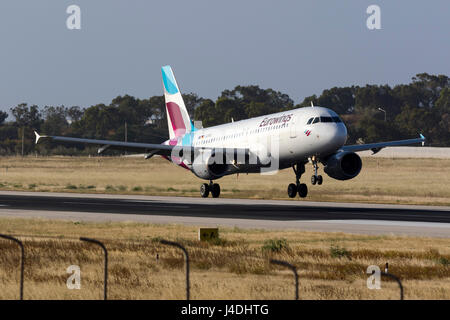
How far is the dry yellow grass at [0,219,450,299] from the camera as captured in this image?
62.2 ft

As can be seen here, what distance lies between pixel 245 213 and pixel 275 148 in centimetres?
739

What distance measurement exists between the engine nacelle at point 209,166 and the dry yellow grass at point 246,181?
6.76 metres

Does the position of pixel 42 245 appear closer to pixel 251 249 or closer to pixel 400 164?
pixel 251 249

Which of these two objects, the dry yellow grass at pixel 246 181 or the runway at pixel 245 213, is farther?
the dry yellow grass at pixel 246 181

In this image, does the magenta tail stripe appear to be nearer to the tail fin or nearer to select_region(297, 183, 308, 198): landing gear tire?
the tail fin

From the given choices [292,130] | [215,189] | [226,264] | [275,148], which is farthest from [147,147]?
[226,264]

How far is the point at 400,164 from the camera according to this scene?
108500 millimetres

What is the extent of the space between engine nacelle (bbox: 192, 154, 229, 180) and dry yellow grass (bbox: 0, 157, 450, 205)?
676 cm

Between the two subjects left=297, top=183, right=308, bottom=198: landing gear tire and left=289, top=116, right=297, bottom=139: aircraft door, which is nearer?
left=289, top=116, right=297, bottom=139: aircraft door

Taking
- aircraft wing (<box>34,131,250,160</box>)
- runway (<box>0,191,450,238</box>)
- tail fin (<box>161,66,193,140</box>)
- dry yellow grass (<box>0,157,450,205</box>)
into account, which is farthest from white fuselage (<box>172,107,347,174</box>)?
tail fin (<box>161,66,193,140</box>)

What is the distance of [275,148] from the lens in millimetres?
48531

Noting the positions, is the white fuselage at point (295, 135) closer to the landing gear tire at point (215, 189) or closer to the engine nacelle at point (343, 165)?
the engine nacelle at point (343, 165)

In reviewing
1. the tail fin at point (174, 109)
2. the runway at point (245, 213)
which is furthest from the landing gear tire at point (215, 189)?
the tail fin at point (174, 109)

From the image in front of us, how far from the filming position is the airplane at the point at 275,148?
46.3 m
